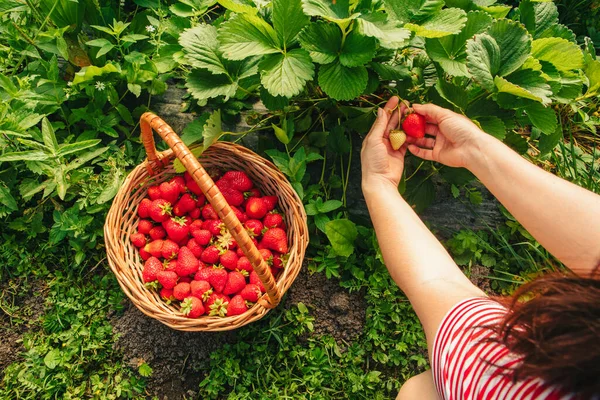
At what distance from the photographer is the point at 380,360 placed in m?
1.57

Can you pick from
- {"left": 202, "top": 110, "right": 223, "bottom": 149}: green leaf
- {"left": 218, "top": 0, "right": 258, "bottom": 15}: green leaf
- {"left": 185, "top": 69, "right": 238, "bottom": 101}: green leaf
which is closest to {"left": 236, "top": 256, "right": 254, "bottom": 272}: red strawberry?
{"left": 202, "top": 110, "right": 223, "bottom": 149}: green leaf

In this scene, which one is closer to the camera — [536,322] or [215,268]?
[536,322]

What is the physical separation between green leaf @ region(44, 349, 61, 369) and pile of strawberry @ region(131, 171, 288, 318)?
0.48 m

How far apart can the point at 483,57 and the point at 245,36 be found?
2.27 feet

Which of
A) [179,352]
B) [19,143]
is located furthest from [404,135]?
[19,143]

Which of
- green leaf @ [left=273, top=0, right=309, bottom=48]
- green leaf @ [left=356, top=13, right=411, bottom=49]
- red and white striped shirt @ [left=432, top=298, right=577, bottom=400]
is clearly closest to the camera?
red and white striped shirt @ [left=432, top=298, right=577, bottom=400]

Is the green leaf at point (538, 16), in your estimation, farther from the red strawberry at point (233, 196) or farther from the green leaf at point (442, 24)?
the red strawberry at point (233, 196)

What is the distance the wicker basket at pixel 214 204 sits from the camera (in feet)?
3.87

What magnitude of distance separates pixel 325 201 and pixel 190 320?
69cm

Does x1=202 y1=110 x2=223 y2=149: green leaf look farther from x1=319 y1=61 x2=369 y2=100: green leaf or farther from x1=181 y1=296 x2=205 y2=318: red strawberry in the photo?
x1=181 y1=296 x2=205 y2=318: red strawberry

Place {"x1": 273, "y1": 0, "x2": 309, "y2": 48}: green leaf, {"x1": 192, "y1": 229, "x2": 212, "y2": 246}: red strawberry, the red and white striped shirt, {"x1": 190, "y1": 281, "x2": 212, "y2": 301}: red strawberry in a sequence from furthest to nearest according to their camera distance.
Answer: {"x1": 192, "y1": 229, "x2": 212, "y2": 246}: red strawberry → {"x1": 190, "y1": 281, "x2": 212, "y2": 301}: red strawberry → {"x1": 273, "y1": 0, "x2": 309, "y2": 48}: green leaf → the red and white striped shirt

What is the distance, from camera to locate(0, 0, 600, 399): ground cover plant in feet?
4.37

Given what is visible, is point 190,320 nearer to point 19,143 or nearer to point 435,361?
point 435,361

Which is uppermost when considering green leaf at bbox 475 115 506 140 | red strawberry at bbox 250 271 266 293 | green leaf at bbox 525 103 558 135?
green leaf at bbox 525 103 558 135
